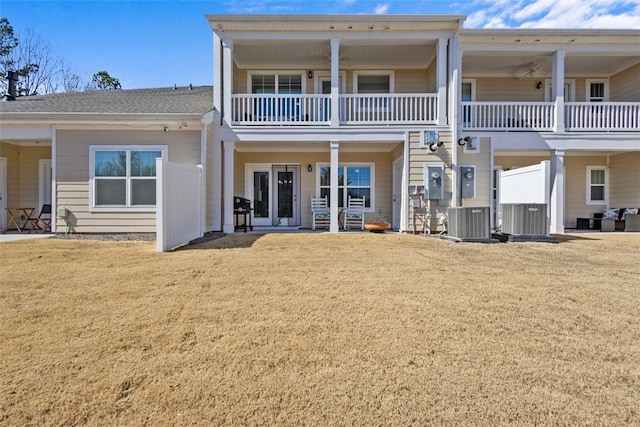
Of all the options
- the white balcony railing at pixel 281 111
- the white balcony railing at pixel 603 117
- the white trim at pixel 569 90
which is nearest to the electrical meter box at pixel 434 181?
the white balcony railing at pixel 281 111

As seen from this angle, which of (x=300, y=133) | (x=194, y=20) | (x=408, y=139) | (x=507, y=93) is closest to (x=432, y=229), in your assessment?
(x=408, y=139)

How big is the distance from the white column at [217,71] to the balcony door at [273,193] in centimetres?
272

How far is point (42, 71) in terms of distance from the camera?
927 inches

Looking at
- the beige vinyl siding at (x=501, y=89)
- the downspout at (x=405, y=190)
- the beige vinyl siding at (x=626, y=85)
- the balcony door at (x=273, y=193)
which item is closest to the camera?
the downspout at (x=405, y=190)

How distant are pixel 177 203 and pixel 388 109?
6.69 m

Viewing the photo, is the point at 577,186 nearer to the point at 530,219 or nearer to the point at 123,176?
the point at 530,219

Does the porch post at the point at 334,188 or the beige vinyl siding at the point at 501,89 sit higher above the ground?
the beige vinyl siding at the point at 501,89

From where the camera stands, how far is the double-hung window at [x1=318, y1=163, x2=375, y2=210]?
12203mm

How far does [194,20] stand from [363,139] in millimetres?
6166

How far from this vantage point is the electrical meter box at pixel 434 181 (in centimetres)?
984

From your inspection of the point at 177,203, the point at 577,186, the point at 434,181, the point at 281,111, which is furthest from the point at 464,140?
the point at 177,203

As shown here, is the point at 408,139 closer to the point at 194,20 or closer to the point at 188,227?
the point at 188,227

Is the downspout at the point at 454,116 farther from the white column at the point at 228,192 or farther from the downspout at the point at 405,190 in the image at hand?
the white column at the point at 228,192

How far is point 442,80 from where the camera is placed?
9977 mm
